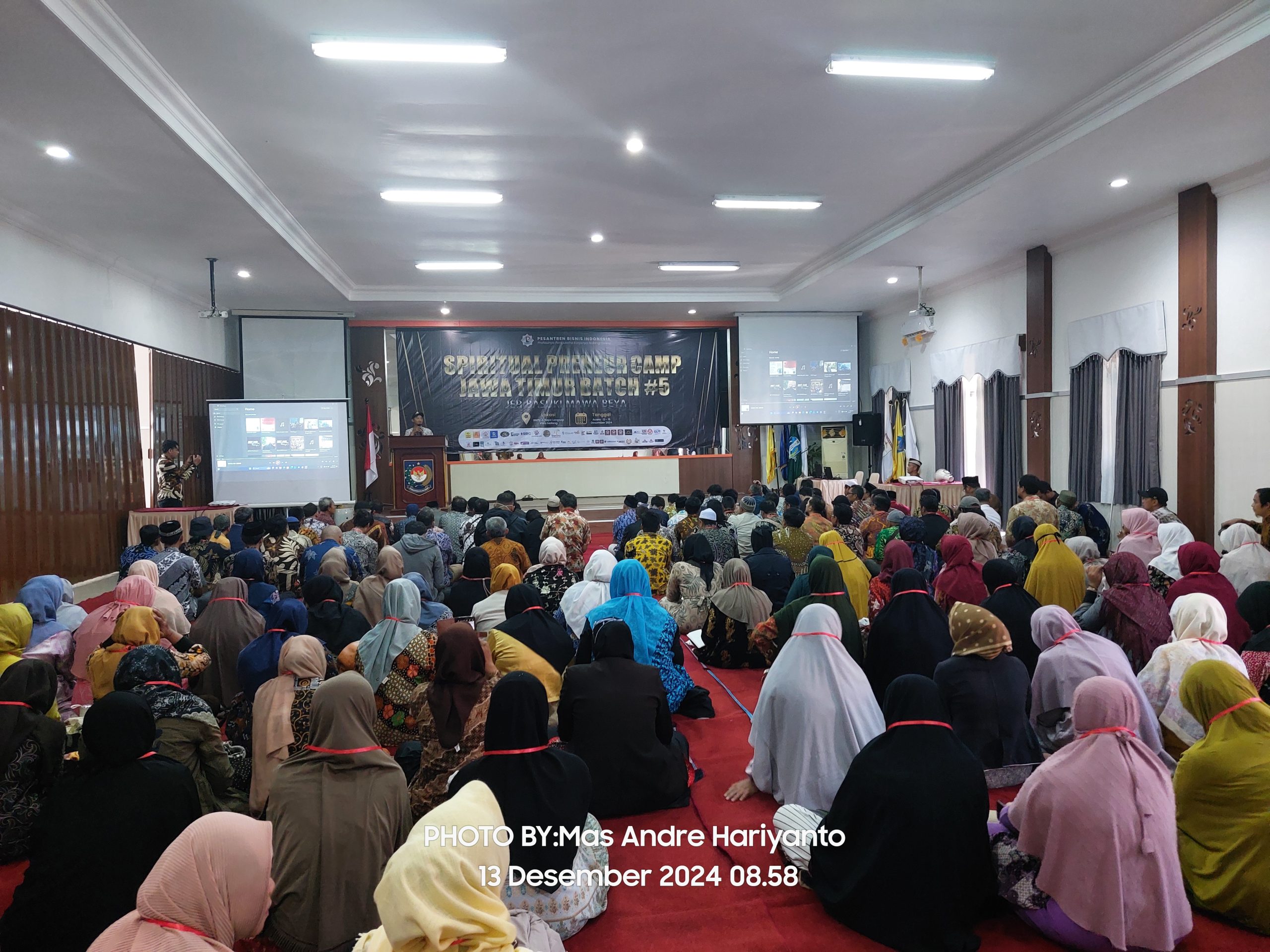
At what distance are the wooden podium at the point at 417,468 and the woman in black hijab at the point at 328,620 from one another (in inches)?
283

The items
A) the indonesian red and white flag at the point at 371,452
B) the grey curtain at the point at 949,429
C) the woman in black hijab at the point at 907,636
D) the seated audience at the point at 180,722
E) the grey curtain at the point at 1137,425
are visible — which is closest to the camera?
the seated audience at the point at 180,722

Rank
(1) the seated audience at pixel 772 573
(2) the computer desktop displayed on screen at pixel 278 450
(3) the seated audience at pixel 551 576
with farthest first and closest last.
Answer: (2) the computer desktop displayed on screen at pixel 278 450, (1) the seated audience at pixel 772 573, (3) the seated audience at pixel 551 576

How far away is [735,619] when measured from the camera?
15.3 feet

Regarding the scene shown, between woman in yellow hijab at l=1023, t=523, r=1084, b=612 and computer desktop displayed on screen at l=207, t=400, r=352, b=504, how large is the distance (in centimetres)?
835

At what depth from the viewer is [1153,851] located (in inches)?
75.8

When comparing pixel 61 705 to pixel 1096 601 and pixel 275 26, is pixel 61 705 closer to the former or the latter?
pixel 275 26

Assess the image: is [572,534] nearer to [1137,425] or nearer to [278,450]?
[1137,425]

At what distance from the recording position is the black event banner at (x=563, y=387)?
39.1 ft

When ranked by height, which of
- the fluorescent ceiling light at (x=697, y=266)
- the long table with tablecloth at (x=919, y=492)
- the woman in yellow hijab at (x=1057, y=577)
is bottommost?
the woman in yellow hijab at (x=1057, y=577)

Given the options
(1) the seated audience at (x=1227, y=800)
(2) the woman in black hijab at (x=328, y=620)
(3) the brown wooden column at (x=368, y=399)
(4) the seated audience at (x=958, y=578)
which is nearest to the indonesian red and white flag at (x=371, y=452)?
(3) the brown wooden column at (x=368, y=399)

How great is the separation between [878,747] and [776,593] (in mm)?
3018

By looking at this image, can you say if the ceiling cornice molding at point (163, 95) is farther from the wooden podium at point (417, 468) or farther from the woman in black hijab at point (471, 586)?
the wooden podium at point (417, 468)

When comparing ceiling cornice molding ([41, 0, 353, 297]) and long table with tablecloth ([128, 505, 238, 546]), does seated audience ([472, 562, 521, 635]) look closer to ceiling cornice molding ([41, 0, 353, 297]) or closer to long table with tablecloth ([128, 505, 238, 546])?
ceiling cornice molding ([41, 0, 353, 297])

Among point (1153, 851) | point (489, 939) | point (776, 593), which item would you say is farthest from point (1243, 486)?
point (489, 939)
